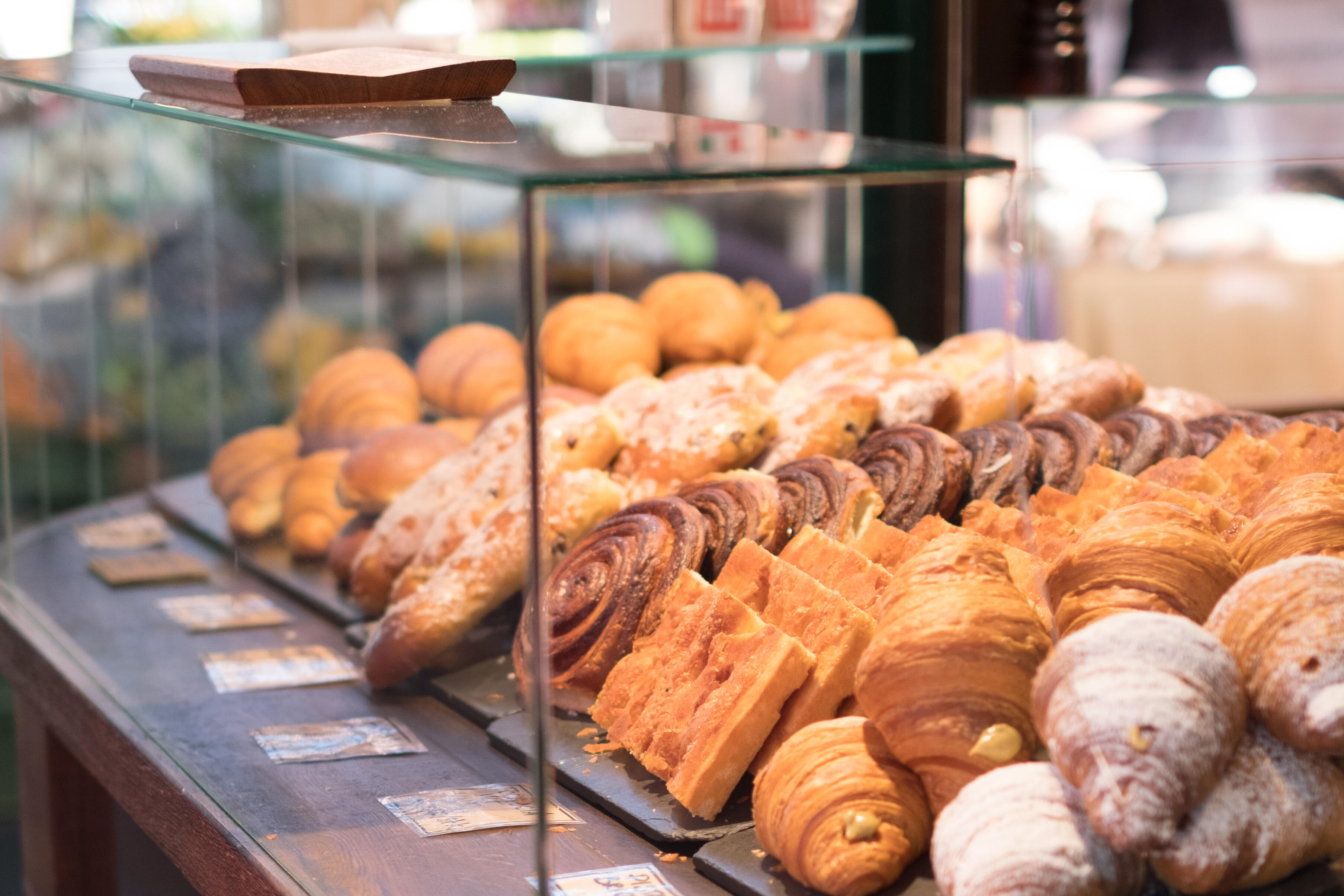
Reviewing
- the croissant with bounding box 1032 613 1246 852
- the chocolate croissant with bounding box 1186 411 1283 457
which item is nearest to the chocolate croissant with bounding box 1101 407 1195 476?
the chocolate croissant with bounding box 1186 411 1283 457

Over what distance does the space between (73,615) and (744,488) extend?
2.57ft

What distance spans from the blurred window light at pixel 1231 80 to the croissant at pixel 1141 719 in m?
2.22

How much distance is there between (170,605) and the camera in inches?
47.1

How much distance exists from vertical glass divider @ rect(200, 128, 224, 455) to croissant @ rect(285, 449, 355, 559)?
5.3 inches

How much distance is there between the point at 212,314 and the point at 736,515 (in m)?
0.45

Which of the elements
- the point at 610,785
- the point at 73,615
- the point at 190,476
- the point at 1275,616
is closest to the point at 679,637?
the point at 610,785

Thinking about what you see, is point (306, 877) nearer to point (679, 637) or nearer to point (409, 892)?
point (409, 892)

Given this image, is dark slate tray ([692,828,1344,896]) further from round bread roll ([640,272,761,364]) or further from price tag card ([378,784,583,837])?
round bread roll ([640,272,761,364])

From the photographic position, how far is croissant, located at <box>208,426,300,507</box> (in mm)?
1001

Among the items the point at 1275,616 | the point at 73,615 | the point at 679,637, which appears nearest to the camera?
the point at 1275,616

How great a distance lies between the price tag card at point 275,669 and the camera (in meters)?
0.97

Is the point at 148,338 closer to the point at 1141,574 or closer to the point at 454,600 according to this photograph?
the point at 454,600

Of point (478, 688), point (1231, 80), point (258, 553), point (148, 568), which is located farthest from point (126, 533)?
point (1231, 80)

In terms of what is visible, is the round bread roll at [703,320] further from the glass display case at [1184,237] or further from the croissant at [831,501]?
the croissant at [831,501]
